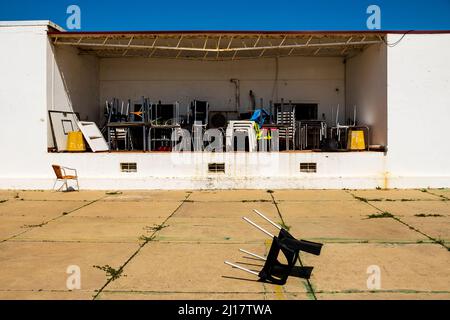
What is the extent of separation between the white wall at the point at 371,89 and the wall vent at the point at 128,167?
5633mm

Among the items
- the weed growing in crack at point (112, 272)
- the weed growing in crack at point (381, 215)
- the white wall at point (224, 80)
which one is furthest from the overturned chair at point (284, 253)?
the white wall at point (224, 80)

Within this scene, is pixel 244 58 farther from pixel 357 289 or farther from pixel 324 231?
pixel 357 289

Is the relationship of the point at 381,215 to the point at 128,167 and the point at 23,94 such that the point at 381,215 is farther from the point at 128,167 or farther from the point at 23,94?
the point at 23,94

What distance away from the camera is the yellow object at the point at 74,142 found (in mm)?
11172

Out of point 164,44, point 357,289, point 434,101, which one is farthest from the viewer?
point 164,44

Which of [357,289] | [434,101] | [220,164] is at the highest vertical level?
[434,101]

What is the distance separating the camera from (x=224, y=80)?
13.9 meters

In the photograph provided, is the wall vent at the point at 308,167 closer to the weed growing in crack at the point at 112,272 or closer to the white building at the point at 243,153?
the white building at the point at 243,153

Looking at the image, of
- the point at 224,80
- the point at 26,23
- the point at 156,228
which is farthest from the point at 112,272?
the point at 224,80

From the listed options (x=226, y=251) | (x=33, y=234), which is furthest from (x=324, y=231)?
(x=33, y=234)

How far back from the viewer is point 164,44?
11.8 metres

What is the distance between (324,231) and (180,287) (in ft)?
9.39

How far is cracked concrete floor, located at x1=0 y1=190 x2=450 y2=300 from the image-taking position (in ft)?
Answer: 13.7

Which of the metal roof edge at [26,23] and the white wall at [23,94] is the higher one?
the metal roof edge at [26,23]
